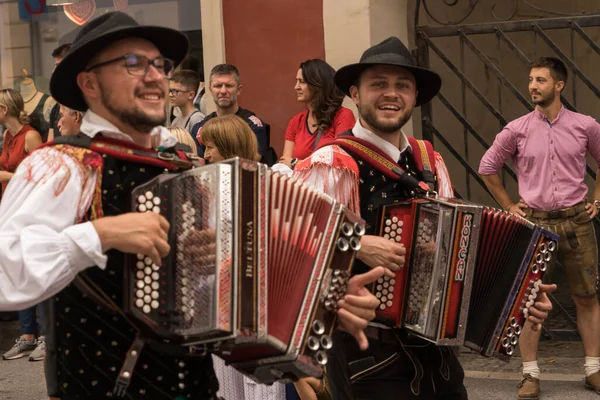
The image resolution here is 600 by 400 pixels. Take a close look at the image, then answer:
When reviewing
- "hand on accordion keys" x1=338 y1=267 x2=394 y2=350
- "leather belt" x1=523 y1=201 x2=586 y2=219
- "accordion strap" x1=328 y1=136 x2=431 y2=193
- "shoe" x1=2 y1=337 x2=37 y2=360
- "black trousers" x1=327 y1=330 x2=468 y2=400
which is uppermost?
"accordion strap" x1=328 y1=136 x2=431 y2=193

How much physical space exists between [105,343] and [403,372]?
4.85 feet

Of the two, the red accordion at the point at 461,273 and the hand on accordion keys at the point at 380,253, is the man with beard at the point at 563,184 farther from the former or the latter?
the hand on accordion keys at the point at 380,253

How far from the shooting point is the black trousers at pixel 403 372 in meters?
4.40

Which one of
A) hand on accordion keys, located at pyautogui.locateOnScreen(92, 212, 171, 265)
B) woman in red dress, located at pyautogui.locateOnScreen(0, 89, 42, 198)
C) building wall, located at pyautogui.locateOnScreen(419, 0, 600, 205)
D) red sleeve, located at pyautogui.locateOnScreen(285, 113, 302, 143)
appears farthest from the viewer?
building wall, located at pyautogui.locateOnScreen(419, 0, 600, 205)

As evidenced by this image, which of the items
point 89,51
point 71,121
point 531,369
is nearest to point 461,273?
point 89,51

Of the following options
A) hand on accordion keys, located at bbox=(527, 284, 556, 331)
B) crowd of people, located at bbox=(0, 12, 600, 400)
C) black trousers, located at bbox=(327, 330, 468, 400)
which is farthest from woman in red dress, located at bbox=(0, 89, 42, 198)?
hand on accordion keys, located at bbox=(527, 284, 556, 331)

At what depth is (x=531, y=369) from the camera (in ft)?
22.4

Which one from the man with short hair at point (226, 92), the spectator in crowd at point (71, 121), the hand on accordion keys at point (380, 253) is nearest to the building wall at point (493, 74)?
the man with short hair at point (226, 92)

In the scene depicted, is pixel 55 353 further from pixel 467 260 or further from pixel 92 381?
pixel 467 260

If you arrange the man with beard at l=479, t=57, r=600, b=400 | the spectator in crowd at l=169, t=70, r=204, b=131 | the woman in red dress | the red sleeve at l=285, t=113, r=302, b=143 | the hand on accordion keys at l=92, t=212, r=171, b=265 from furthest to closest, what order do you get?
the woman in red dress < the spectator in crowd at l=169, t=70, r=204, b=131 < the red sleeve at l=285, t=113, r=302, b=143 < the man with beard at l=479, t=57, r=600, b=400 < the hand on accordion keys at l=92, t=212, r=171, b=265

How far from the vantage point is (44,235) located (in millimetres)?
3041

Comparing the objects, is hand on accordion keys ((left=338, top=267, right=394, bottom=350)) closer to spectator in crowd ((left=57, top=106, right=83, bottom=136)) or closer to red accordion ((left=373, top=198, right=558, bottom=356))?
red accordion ((left=373, top=198, right=558, bottom=356))

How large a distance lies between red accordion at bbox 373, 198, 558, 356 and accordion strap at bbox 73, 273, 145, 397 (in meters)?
1.32

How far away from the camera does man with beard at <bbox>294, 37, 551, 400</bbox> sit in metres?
4.40
